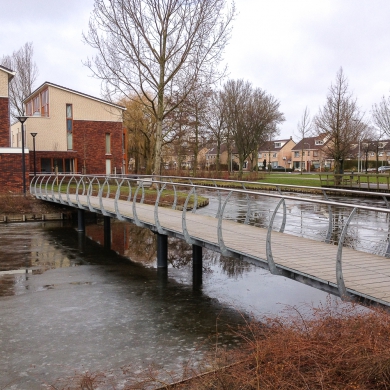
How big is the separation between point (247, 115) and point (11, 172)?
2989 cm

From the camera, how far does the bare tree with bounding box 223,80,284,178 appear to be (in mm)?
52156

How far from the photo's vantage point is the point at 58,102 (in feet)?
129

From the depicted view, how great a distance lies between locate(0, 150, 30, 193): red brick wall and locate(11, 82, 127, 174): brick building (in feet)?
31.0

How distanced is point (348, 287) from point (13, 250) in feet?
36.3

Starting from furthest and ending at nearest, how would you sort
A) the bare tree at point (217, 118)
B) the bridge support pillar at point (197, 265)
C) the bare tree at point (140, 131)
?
the bare tree at point (217, 118) → the bare tree at point (140, 131) → the bridge support pillar at point (197, 265)

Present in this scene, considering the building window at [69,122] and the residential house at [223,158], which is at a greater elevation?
the building window at [69,122]

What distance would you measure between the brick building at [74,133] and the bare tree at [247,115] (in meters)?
14.7

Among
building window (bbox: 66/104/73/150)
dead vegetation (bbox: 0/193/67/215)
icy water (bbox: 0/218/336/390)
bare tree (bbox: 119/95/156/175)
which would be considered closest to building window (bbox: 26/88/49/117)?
building window (bbox: 66/104/73/150)

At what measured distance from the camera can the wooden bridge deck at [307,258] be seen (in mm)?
6254

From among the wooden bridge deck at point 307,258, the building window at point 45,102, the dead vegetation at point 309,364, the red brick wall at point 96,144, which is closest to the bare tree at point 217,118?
the red brick wall at point 96,144

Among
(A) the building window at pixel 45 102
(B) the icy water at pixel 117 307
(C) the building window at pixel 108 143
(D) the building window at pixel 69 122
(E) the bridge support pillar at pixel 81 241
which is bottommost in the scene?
(B) the icy water at pixel 117 307

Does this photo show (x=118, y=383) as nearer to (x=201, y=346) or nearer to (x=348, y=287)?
(x=201, y=346)

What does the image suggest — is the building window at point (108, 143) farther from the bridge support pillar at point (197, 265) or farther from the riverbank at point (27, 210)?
the bridge support pillar at point (197, 265)

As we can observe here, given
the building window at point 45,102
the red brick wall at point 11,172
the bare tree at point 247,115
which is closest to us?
the red brick wall at point 11,172
